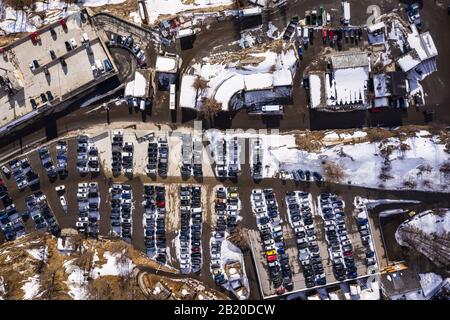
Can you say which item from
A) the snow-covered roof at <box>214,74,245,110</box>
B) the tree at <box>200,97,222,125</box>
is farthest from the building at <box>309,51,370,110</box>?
the tree at <box>200,97,222,125</box>

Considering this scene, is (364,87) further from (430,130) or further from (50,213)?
(50,213)

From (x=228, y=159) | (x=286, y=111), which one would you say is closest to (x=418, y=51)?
(x=286, y=111)

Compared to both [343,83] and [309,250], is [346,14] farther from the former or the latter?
[309,250]

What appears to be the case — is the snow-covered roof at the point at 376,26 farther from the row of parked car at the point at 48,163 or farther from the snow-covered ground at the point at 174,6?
the row of parked car at the point at 48,163

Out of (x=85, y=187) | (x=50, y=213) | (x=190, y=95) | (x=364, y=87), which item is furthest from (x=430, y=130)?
(x=50, y=213)

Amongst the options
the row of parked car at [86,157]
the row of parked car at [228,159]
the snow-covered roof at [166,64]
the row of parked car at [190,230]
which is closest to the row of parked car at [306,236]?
the row of parked car at [228,159]

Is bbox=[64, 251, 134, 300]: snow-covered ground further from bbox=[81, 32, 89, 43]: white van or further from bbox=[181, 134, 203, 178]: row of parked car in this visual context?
bbox=[81, 32, 89, 43]: white van
